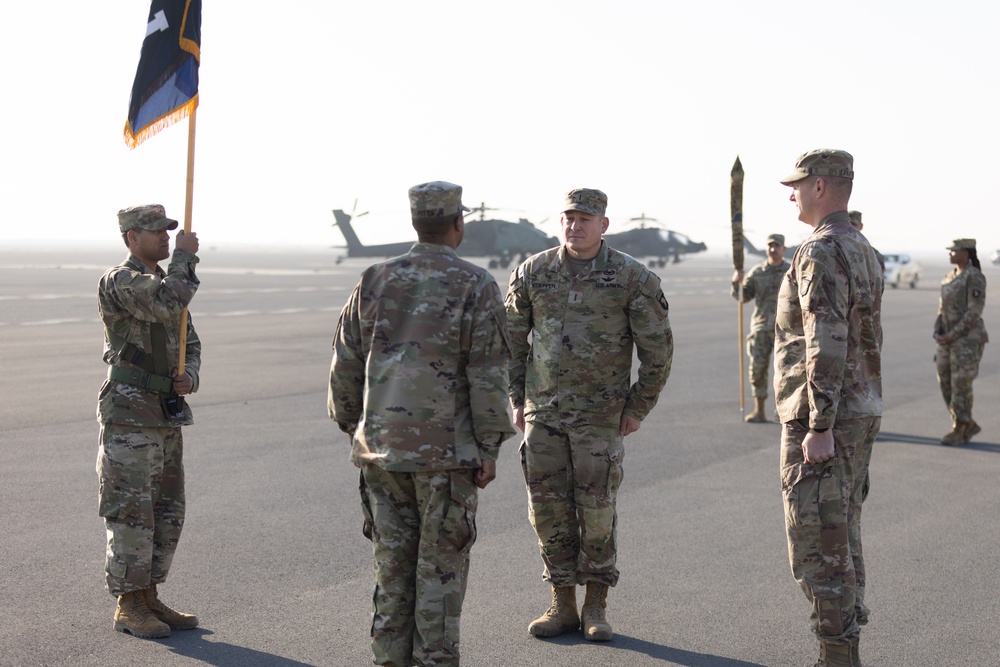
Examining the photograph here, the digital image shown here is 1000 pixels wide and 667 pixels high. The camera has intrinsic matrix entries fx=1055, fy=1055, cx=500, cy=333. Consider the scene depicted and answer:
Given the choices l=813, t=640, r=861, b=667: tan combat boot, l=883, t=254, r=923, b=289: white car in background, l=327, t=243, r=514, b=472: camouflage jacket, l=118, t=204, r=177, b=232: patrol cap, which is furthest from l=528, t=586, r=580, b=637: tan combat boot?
l=883, t=254, r=923, b=289: white car in background

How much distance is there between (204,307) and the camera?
86.8 ft

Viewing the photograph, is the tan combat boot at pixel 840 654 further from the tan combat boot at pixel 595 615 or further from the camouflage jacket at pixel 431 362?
the camouflage jacket at pixel 431 362

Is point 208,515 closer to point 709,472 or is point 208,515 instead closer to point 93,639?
point 93,639

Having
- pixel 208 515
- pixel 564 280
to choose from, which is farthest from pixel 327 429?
pixel 564 280

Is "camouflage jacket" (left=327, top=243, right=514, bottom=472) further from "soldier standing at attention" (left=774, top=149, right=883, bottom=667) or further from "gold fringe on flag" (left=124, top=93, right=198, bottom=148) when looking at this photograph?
"gold fringe on flag" (left=124, top=93, right=198, bottom=148)

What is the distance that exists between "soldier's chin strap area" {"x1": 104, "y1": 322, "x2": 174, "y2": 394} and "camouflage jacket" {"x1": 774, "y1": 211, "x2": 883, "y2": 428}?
2901 mm

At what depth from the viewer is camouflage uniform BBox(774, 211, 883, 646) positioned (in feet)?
14.3

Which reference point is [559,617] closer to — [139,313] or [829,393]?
[829,393]

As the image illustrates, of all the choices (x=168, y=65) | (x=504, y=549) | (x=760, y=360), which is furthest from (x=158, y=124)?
(x=760, y=360)

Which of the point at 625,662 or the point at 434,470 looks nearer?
the point at 434,470

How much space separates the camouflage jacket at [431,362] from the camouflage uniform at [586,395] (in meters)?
1.07

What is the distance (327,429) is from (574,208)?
5.80 meters

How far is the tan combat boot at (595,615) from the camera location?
4.98m

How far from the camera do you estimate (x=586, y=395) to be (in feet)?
16.7
